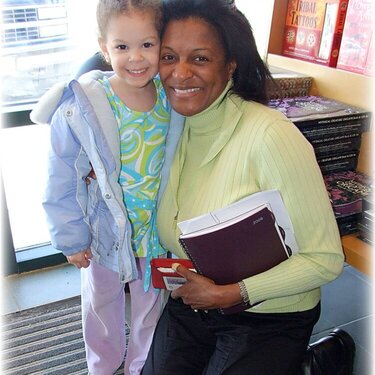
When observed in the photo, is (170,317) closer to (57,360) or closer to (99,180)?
(99,180)

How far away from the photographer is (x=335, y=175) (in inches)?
60.8

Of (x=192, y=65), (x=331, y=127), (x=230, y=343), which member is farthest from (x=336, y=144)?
(x=230, y=343)

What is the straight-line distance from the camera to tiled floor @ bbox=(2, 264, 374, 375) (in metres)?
1.90

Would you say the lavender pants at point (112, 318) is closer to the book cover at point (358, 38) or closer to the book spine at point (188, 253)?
the book spine at point (188, 253)

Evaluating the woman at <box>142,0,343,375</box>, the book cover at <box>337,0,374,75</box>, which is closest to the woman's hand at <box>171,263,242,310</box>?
the woman at <box>142,0,343,375</box>

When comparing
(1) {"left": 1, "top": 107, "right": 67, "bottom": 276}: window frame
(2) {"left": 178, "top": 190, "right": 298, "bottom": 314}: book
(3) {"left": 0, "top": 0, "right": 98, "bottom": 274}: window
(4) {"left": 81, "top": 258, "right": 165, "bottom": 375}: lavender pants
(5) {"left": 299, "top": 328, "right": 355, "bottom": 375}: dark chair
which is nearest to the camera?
(2) {"left": 178, "top": 190, "right": 298, "bottom": 314}: book

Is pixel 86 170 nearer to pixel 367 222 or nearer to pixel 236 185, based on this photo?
pixel 236 185

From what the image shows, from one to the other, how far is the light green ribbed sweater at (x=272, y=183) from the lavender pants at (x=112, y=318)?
0.35 m

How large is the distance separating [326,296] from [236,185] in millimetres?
1189

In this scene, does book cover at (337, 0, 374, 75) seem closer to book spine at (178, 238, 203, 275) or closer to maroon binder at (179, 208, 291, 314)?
maroon binder at (179, 208, 291, 314)

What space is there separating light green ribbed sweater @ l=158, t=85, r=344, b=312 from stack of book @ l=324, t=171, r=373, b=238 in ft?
0.79

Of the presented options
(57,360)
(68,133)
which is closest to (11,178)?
(57,360)

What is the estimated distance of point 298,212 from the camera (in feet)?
3.52

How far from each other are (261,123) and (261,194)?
17 centimetres
